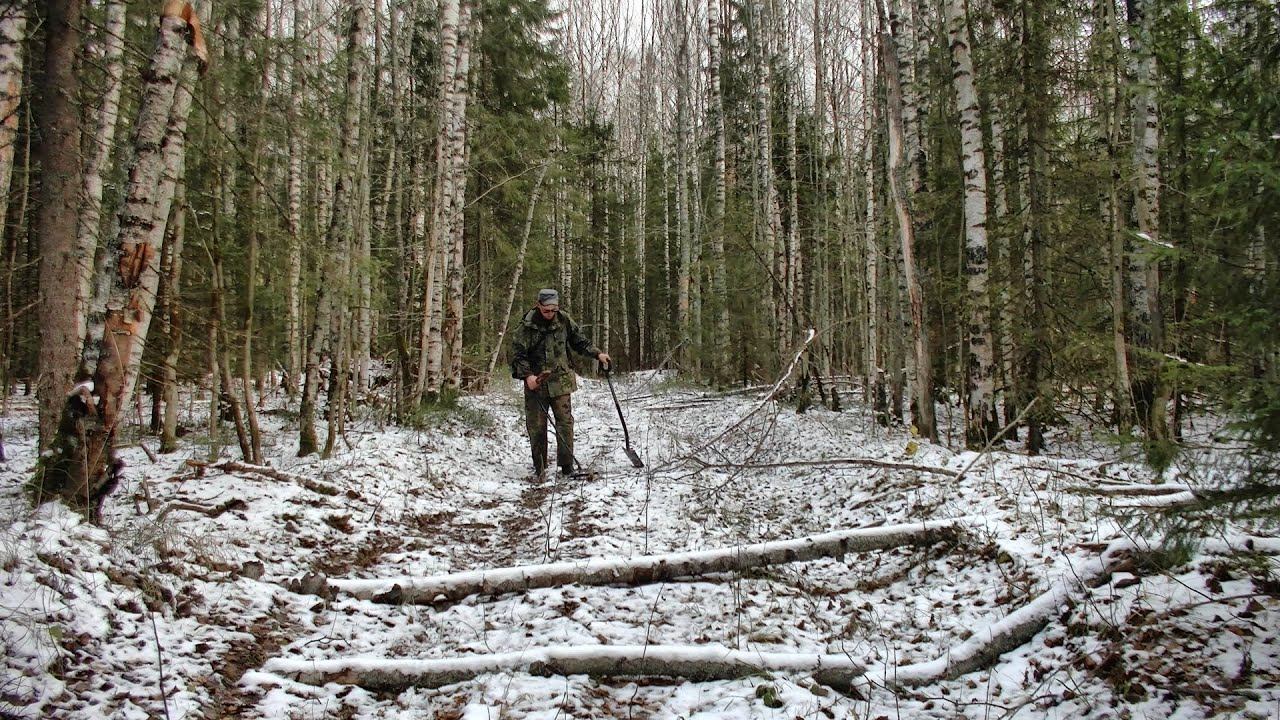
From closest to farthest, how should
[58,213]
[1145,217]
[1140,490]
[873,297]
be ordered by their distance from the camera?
1. [1140,490]
2. [58,213]
3. [1145,217]
4. [873,297]

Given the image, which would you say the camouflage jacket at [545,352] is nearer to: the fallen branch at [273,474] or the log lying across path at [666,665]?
the fallen branch at [273,474]

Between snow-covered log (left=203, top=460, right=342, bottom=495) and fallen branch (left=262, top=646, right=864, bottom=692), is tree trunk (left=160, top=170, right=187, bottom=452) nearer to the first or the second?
snow-covered log (left=203, top=460, right=342, bottom=495)

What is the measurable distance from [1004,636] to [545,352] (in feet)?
19.5

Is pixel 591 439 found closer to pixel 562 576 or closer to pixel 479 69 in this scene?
pixel 562 576

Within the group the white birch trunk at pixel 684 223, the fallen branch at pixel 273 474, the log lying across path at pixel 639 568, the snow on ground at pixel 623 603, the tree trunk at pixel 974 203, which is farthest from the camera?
the white birch trunk at pixel 684 223

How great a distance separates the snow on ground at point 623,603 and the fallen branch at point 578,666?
5 centimetres

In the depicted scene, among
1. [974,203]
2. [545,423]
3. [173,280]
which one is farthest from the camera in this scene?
[545,423]

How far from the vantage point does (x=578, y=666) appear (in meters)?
3.25

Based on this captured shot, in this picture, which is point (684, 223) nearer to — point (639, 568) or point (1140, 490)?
point (1140, 490)

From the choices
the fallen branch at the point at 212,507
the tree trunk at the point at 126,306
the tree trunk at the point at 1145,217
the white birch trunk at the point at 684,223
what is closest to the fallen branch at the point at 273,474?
the fallen branch at the point at 212,507

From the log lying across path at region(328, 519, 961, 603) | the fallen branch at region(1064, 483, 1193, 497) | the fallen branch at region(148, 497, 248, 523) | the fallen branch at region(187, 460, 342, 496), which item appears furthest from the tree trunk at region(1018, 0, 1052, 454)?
the fallen branch at region(148, 497, 248, 523)

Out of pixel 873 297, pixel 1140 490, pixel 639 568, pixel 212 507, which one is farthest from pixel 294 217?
pixel 1140 490

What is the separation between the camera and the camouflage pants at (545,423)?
7949mm

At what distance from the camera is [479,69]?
→ 696 inches
